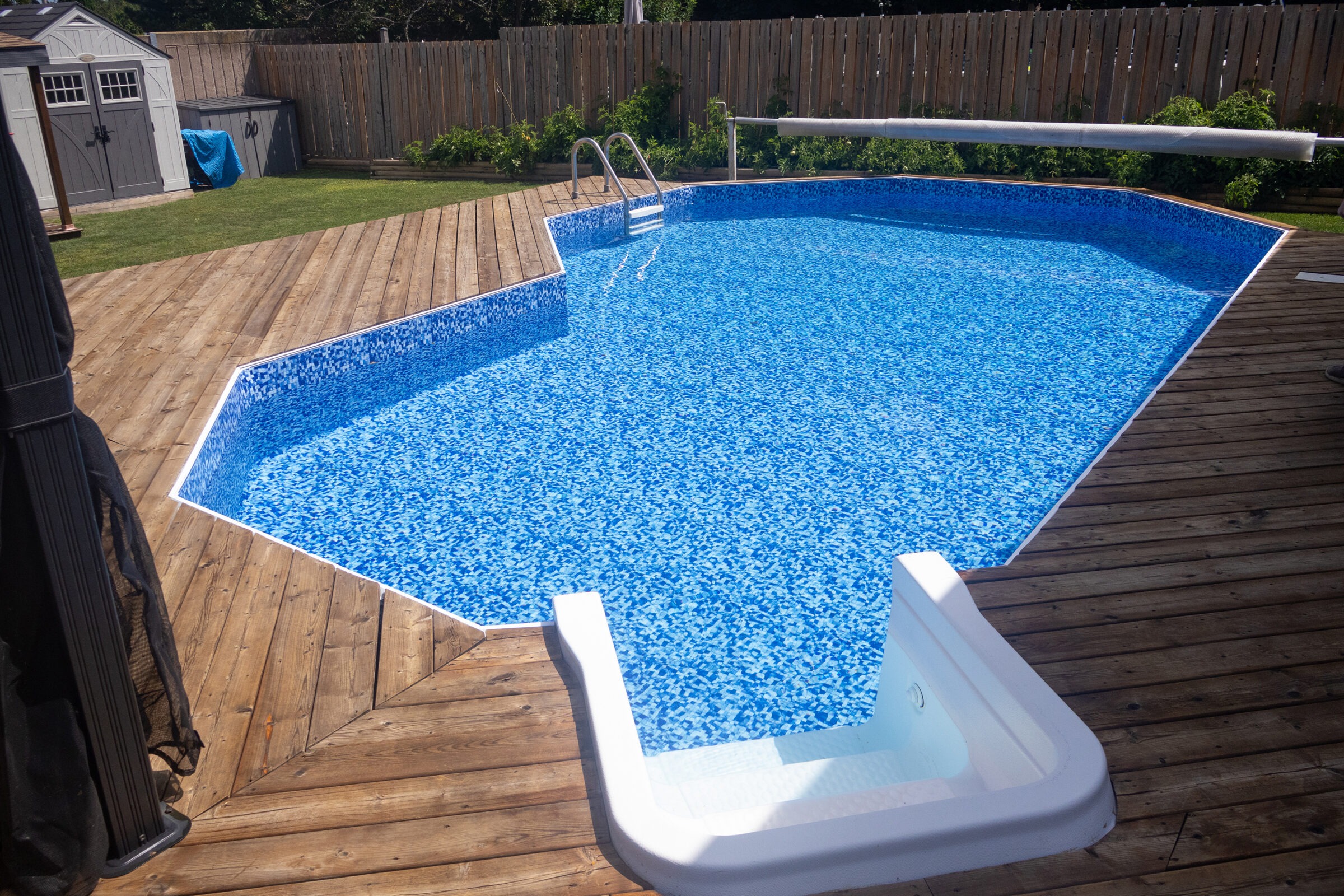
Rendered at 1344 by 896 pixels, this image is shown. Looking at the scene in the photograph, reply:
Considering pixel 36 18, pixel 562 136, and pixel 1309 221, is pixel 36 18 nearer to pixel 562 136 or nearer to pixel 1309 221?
pixel 562 136

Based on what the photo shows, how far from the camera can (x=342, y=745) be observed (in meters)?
1.96

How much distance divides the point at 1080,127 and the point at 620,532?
6324mm

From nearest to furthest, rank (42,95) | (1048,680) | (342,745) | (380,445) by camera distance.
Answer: (342,745) → (1048,680) → (380,445) → (42,95)

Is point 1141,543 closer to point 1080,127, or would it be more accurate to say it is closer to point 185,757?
point 185,757

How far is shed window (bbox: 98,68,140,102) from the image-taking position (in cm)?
962

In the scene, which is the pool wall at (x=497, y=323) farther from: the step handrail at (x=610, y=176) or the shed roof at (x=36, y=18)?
the shed roof at (x=36, y=18)

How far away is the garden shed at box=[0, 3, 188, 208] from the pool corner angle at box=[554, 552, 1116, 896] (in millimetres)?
9228

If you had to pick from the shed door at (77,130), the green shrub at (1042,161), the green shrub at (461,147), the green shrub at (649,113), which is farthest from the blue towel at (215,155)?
the green shrub at (1042,161)

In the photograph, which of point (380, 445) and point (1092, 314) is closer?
point (380, 445)

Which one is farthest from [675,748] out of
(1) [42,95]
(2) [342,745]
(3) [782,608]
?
(1) [42,95]

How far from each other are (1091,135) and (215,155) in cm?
953

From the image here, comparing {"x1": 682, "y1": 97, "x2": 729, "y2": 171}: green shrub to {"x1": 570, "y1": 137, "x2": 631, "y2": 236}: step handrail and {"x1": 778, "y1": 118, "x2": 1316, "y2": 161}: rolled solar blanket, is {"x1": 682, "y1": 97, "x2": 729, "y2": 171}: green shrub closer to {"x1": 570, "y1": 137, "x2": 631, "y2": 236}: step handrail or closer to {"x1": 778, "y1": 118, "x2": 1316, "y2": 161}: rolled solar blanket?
{"x1": 778, "y1": 118, "x2": 1316, "y2": 161}: rolled solar blanket

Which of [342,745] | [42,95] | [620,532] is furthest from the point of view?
[42,95]

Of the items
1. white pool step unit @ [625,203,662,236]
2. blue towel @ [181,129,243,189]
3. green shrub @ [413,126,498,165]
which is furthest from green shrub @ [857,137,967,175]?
blue towel @ [181,129,243,189]
